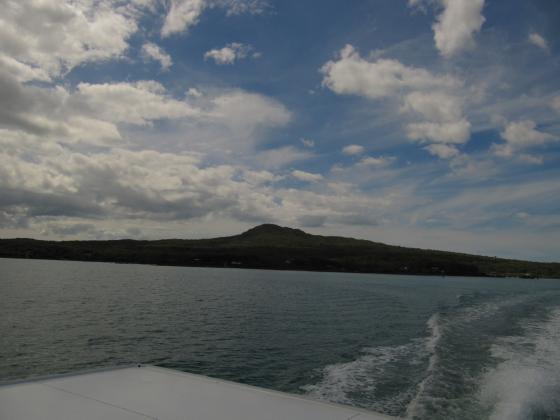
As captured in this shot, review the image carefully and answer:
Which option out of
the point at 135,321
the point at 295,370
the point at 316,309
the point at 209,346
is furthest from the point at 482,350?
the point at 135,321

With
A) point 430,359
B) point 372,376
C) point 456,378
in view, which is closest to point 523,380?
point 456,378

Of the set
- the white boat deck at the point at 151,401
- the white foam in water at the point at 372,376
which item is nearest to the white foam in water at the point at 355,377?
the white foam in water at the point at 372,376

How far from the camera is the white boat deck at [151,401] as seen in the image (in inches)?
266

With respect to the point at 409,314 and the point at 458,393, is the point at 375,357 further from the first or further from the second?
the point at 409,314

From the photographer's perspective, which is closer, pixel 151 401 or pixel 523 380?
pixel 151 401

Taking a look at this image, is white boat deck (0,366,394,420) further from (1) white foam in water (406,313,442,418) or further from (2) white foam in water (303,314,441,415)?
(1) white foam in water (406,313,442,418)

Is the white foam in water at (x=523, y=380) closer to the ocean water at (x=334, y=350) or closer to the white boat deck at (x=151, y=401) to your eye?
the ocean water at (x=334, y=350)

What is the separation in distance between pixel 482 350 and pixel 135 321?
87.9ft

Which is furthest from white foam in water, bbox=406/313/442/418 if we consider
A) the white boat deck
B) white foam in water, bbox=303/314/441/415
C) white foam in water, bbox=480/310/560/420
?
the white boat deck

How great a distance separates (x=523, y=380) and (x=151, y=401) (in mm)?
17039

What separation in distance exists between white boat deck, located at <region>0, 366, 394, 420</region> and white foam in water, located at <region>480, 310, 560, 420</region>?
9.70 meters

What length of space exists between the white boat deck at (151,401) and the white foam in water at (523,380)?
9701 millimetres

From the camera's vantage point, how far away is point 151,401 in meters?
7.57

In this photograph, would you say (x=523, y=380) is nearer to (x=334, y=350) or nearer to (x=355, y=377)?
(x=355, y=377)
